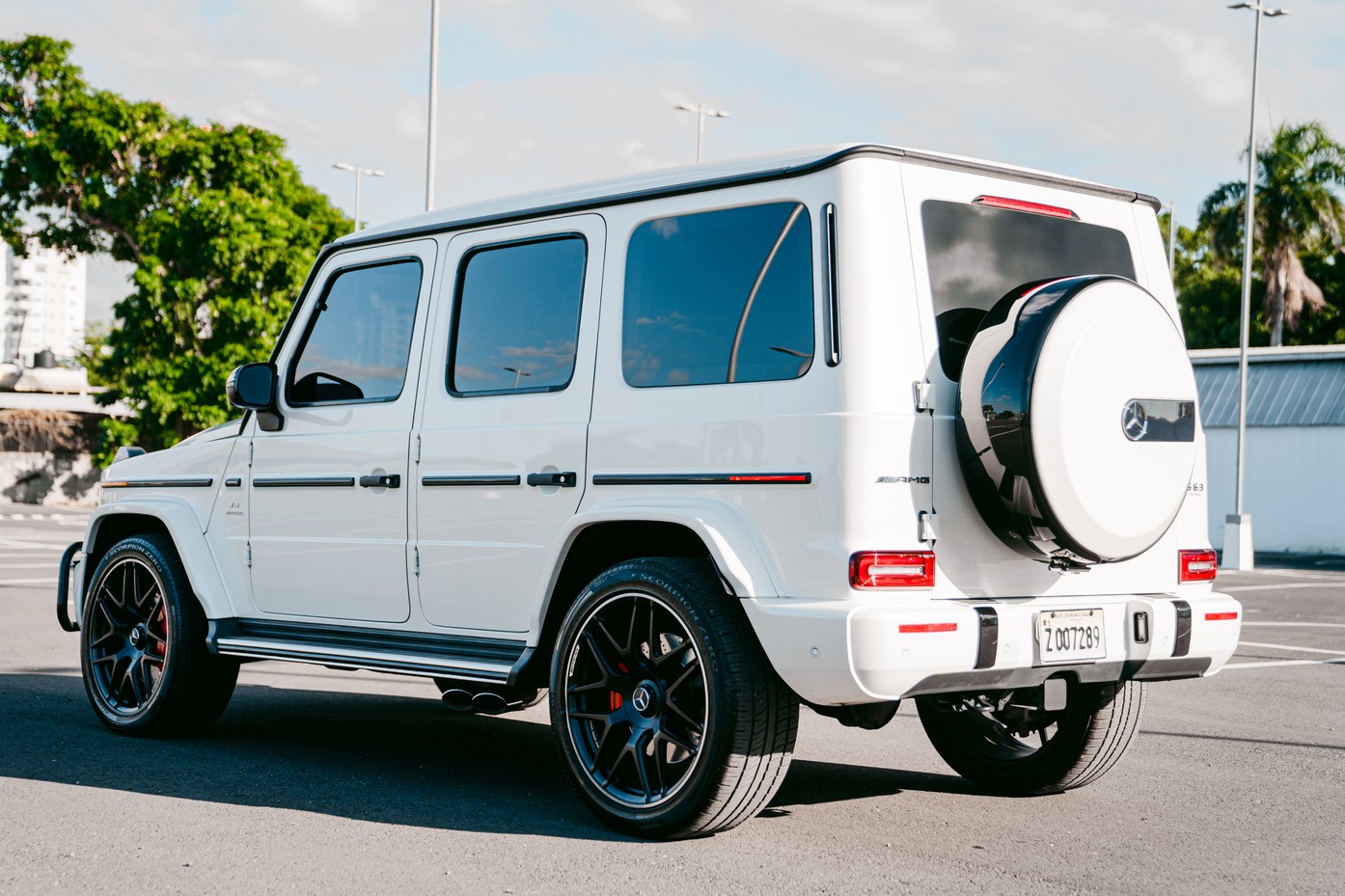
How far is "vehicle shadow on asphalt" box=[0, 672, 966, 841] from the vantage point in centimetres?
552

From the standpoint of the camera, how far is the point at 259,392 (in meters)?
6.62

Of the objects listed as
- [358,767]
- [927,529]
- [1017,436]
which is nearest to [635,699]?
[927,529]

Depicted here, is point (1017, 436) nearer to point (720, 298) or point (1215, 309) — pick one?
point (720, 298)

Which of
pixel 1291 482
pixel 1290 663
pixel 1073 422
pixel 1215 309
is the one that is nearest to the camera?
pixel 1073 422

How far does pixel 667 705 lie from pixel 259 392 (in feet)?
8.72

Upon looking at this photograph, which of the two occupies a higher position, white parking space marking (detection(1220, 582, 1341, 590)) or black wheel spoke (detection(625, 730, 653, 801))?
black wheel spoke (detection(625, 730, 653, 801))

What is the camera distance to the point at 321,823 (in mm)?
5219

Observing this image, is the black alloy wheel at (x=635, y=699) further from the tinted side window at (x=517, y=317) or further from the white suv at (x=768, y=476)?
the tinted side window at (x=517, y=317)

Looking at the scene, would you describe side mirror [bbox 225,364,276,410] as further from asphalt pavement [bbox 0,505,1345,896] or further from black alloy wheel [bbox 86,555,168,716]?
asphalt pavement [bbox 0,505,1345,896]

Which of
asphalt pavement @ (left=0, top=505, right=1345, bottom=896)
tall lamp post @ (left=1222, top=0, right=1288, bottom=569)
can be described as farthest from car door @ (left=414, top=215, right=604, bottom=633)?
tall lamp post @ (left=1222, top=0, right=1288, bottom=569)

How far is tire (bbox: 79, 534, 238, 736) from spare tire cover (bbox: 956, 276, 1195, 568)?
379 cm

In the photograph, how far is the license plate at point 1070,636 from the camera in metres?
4.82

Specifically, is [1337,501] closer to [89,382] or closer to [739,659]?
[739,659]

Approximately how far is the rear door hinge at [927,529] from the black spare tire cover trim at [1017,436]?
19 centimetres
